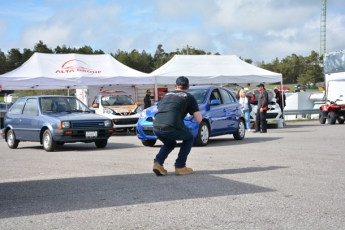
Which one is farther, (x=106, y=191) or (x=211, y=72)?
(x=211, y=72)

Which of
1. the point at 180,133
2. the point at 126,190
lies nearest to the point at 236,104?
the point at 180,133

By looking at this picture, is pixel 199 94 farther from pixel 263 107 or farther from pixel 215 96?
pixel 263 107

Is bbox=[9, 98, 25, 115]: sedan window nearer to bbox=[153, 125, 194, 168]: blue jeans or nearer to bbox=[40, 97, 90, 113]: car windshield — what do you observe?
bbox=[40, 97, 90, 113]: car windshield

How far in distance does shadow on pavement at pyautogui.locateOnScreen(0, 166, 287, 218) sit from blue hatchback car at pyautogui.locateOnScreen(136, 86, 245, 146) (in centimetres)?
568

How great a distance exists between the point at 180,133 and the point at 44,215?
10.7 feet

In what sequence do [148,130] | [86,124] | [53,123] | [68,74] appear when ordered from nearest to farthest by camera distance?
[53,123]
[86,124]
[148,130]
[68,74]

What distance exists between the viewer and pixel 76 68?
86.4 ft

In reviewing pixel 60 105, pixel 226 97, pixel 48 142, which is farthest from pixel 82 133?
pixel 226 97

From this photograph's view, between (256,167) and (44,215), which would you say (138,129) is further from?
(44,215)

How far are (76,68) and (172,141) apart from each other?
58.9ft

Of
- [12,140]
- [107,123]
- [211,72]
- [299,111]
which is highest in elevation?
[211,72]

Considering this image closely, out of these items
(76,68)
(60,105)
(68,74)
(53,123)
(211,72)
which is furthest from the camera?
(211,72)

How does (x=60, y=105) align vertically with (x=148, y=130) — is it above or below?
above

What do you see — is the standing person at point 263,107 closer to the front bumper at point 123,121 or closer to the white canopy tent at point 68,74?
the front bumper at point 123,121
